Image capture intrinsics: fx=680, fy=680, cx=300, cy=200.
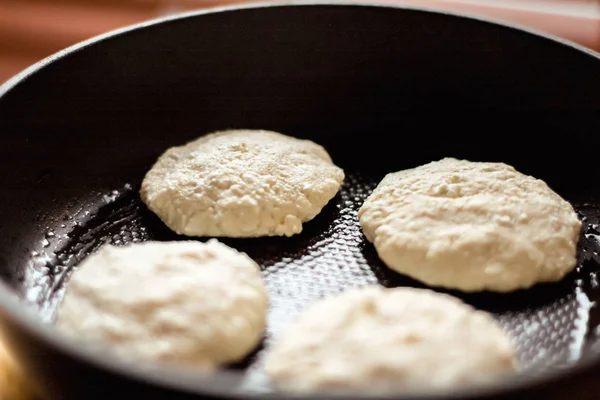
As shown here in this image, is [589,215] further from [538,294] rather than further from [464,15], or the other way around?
[464,15]

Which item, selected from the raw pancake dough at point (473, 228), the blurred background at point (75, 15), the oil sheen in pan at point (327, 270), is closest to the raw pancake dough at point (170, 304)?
the oil sheen in pan at point (327, 270)

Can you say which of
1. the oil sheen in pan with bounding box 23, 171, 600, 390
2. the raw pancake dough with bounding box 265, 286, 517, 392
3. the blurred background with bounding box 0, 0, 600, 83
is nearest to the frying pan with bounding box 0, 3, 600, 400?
the oil sheen in pan with bounding box 23, 171, 600, 390

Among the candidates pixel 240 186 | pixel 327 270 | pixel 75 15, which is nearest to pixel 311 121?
pixel 240 186

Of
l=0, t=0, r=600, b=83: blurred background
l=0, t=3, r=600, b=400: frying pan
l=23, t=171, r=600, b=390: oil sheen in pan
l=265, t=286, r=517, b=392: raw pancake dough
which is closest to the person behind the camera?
l=265, t=286, r=517, b=392: raw pancake dough

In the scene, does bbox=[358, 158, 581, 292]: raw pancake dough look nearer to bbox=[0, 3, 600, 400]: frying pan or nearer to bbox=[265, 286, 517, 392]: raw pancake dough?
bbox=[0, 3, 600, 400]: frying pan

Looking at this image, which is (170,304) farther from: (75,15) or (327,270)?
(75,15)

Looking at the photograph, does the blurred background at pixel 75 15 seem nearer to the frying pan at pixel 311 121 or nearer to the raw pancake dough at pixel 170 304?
the frying pan at pixel 311 121
